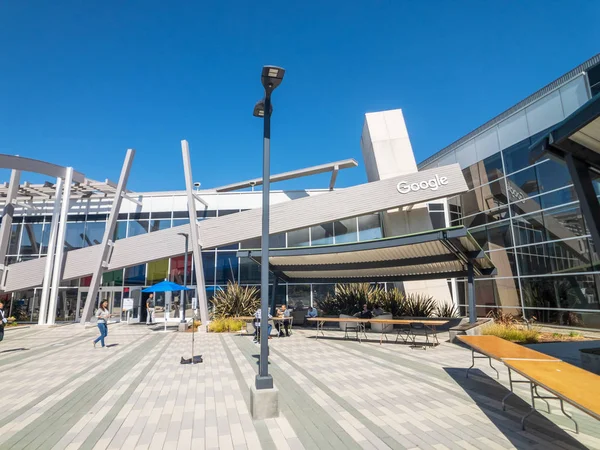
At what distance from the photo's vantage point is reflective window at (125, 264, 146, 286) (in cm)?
2342

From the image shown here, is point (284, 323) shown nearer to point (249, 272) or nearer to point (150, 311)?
point (249, 272)

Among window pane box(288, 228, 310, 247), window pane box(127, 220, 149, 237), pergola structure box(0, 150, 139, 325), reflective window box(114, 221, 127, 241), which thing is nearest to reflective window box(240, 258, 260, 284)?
window pane box(288, 228, 310, 247)

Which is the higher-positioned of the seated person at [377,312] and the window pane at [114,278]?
the window pane at [114,278]

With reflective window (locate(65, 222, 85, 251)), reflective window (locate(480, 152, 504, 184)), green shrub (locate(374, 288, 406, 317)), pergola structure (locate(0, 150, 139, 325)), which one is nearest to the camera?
green shrub (locate(374, 288, 406, 317))

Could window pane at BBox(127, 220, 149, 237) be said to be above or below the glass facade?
above

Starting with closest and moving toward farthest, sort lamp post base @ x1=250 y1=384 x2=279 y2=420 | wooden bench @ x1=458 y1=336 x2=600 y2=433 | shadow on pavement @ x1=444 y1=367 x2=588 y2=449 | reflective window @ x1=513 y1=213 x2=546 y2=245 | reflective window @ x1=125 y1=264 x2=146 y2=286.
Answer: wooden bench @ x1=458 y1=336 x2=600 y2=433, shadow on pavement @ x1=444 y1=367 x2=588 y2=449, lamp post base @ x1=250 y1=384 x2=279 y2=420, reflective window @ x1=513 y1=213 x2=546 y2=245, reflective window @ x1=125 y1=264 x2=146 y2=286

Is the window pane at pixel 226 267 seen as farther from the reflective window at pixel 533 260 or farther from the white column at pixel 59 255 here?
the reflective window at pixel 533 260

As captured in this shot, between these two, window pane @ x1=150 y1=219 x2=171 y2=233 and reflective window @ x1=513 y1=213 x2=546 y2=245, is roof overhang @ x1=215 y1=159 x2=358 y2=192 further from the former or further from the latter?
reflective window @ x1=513 y1=213 x2=546 y2=245

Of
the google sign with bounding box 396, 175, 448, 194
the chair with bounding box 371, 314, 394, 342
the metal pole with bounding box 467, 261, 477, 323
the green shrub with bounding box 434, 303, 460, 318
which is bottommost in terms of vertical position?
the chair with bounding box 371, 314, 394, 342

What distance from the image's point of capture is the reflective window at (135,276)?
76.8ft

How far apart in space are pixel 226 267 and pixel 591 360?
2001 cm

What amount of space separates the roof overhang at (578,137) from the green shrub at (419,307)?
37.7ft

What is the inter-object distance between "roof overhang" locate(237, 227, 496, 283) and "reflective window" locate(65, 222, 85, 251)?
1600cm

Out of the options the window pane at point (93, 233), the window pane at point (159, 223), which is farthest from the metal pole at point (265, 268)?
the window pane at point (93, 233)
